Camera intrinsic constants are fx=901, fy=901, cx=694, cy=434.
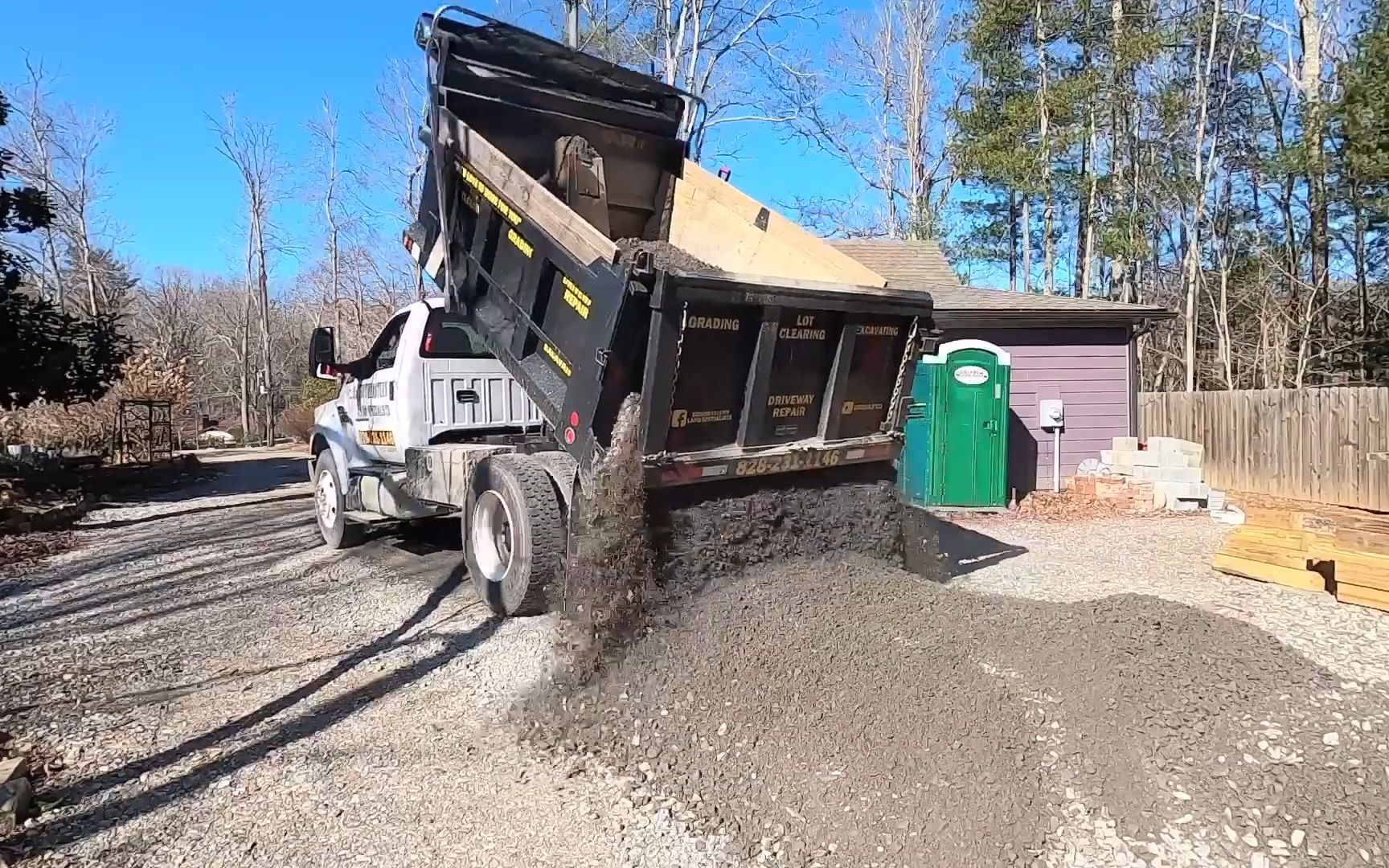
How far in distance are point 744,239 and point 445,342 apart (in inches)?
114

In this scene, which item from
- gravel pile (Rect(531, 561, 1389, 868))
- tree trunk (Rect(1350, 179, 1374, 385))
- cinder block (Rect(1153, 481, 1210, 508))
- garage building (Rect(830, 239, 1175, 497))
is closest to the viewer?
gravel pile (Rect(531, 561, 1389, 868))

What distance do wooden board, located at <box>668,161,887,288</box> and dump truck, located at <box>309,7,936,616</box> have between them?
0.04 m

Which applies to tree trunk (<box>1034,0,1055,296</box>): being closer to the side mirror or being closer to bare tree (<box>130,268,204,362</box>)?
the side mirror

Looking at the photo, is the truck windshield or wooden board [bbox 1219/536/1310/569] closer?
wooden board [bbox 1219/536/1310/569]

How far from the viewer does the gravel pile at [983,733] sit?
132 inches

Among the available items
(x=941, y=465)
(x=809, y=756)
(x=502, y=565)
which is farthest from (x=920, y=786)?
(x=941, y=465)

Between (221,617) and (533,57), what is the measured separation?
4.78 meters

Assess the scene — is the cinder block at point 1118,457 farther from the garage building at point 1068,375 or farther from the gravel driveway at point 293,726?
the gravel driveway at point 293,726

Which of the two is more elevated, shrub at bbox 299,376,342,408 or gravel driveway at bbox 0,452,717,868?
shrub at bbox 299,376,342,408

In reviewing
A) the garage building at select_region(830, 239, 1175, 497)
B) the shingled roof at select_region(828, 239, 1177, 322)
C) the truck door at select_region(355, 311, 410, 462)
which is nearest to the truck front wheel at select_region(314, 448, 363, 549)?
the truck door at select_region(355, 311, 410, 462)

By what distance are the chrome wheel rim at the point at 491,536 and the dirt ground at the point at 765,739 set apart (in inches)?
17.6

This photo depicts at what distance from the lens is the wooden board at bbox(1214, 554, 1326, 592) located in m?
6.73

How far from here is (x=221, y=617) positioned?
6766mm

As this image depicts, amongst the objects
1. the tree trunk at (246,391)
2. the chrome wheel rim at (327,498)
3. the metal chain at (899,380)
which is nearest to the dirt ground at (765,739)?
the metal chain at (899,380)
